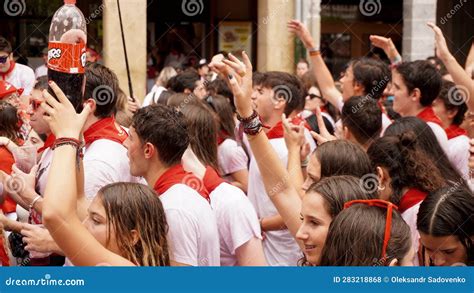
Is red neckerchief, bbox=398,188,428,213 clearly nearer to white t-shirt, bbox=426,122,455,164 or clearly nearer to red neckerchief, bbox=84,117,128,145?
white t-shirt, bbox=426,122,455,164

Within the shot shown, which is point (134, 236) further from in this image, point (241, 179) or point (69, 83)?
point (241, 179)

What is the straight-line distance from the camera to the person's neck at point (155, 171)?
164 inches

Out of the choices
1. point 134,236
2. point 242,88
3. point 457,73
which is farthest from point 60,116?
point 457,73

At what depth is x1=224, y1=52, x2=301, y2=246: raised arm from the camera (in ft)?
13.7

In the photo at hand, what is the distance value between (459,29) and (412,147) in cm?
1645

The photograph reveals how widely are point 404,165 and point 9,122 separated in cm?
264

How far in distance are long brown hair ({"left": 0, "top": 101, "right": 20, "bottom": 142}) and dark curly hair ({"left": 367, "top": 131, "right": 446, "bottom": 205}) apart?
240cm

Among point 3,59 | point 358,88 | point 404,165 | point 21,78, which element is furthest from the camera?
point 21,78

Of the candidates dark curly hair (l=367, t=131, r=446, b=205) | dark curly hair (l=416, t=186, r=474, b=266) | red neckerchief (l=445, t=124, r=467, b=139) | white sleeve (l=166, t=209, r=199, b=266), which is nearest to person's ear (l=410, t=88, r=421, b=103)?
red neckerchief (l=445, t=124, r=467, b=139)

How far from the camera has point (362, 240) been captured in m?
3.16

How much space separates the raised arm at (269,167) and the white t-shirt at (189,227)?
0.38 metres

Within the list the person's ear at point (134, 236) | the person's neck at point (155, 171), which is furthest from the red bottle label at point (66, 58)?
the person's neck at point (155, 171)

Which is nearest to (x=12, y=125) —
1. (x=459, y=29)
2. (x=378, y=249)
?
(x=378, y=249)

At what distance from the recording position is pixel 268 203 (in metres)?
5.54
